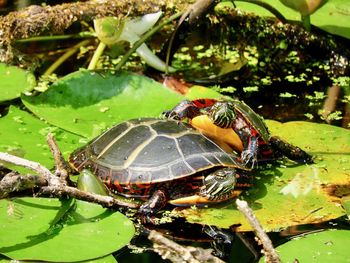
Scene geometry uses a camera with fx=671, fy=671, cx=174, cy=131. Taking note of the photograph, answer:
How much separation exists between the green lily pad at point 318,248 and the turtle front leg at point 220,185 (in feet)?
1.50

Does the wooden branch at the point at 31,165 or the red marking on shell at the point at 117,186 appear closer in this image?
the wooden branch at the point at 31,165

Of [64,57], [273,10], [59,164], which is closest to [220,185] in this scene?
[59,164]

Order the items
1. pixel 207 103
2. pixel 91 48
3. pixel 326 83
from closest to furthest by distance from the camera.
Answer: pixel 207 103
pixel 326 83
pixel 91 48

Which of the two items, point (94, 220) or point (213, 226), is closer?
point (94, 220)

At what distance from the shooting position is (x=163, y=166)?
3039 mm

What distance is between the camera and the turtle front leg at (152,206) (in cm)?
295

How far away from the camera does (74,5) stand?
4.29m

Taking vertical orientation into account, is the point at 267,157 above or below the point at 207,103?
below

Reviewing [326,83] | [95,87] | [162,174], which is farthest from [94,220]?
[326,83]

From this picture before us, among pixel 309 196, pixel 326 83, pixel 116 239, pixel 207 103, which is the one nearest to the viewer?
pixel 116 239

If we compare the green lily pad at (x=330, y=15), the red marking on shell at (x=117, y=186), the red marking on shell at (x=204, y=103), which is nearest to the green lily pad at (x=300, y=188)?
the red marking on shell at (x=117, y=186)

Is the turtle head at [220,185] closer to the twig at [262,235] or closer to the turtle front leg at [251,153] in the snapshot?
the turtle front leg at [251,153]

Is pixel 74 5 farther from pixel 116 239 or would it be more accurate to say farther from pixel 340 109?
pixel 116 239

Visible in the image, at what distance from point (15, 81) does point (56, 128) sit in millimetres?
594
